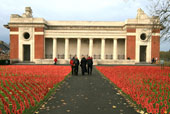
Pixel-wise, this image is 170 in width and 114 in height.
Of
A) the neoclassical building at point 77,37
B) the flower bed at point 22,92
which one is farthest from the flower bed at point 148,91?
the neoclassical building at point 77,37

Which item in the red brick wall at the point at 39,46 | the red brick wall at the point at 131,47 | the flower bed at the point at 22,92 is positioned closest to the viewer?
the flower bed at the point at 22,92

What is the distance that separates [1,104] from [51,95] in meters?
2.26

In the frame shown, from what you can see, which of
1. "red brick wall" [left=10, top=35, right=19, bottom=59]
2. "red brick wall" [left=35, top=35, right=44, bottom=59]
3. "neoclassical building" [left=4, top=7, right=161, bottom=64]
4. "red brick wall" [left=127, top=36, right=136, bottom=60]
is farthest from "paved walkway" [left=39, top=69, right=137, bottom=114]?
"red brick wall" [left=10, top=35, right=19, bottom=59]

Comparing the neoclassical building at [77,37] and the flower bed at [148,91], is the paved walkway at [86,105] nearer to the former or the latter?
the flower bed at [148,91]

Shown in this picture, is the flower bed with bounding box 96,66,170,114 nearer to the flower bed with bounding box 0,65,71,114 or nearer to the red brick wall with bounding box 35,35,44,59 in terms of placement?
the flower bed with bounding box 0,65,71,114

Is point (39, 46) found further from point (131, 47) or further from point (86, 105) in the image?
point (86, 105)

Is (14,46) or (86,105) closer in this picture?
(86,105)

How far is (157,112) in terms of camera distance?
533 centimetres

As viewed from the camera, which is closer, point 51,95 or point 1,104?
point 1,104

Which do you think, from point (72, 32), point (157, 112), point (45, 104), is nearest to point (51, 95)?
point (45, 104)

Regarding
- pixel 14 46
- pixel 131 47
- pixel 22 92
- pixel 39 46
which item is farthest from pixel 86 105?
pixel 14 46

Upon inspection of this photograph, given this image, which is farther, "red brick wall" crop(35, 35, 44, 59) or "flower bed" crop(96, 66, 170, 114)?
"red brick wall" crop(35, 35, 44, 59)

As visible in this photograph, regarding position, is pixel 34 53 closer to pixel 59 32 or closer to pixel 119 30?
pixel 59 32

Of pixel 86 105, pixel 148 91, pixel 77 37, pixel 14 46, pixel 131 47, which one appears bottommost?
pixel 86 105
